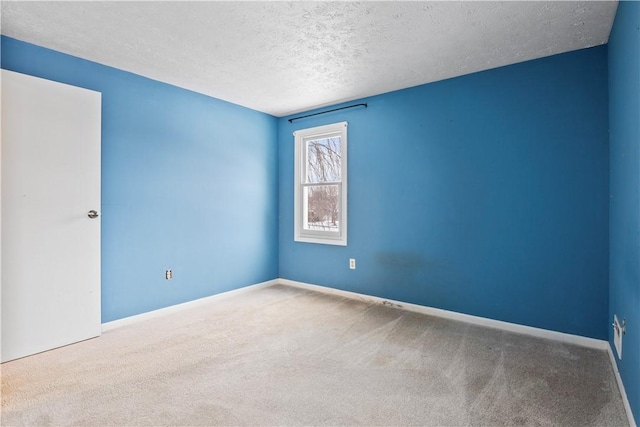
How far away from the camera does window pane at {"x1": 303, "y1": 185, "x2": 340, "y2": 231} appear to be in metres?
4.23

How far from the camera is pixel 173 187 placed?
3514 millimetres

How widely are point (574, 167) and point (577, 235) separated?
533 millimetres

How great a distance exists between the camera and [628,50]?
1.82 m

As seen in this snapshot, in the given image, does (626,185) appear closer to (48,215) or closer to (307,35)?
(307,35)

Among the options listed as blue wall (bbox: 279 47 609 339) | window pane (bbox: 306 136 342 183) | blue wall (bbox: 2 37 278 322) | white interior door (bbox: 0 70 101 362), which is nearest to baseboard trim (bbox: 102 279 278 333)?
blue wall (bbox: 2 37 278 322)

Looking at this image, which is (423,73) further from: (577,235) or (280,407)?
(280,407)

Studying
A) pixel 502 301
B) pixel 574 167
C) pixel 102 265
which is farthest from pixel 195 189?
pixel 574 167

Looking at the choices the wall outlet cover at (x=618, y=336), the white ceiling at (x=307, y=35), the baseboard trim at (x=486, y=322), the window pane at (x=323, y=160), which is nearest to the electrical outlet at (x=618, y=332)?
the wall outlet cover at (x=618, y=336)

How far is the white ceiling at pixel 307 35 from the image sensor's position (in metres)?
2.11

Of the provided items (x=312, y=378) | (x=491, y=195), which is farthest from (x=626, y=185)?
(x=312, y=378)

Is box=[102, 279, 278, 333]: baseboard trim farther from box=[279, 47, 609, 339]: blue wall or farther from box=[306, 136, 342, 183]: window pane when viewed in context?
box=[306, 136, 342, 183]: window pane

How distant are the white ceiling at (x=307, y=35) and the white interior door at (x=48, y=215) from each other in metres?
0.50

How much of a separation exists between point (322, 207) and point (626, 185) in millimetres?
2979

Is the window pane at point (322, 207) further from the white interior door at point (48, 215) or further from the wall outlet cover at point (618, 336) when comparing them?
the wall outlet cover at point (618, 336)
